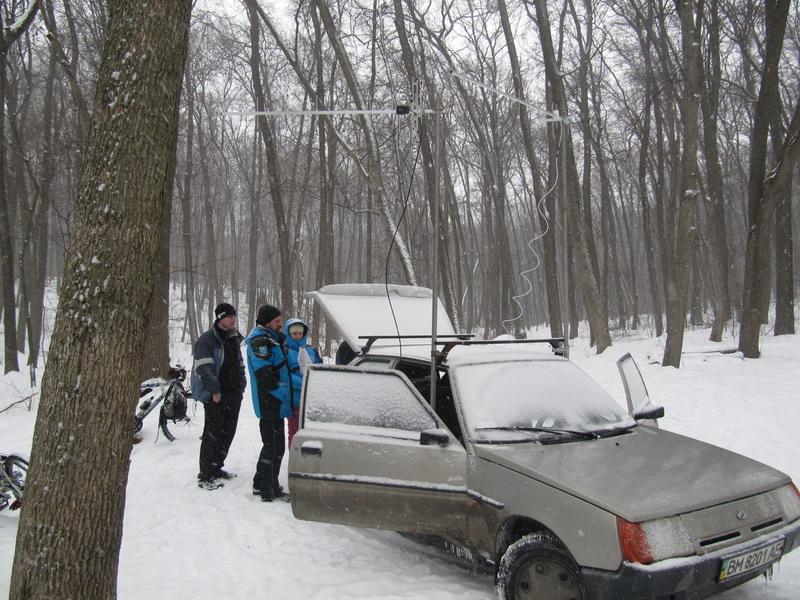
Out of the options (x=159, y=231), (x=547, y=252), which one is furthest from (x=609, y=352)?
(x=159, y=231)

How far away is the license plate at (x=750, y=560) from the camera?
3010 millimetres

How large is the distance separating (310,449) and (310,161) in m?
19.4

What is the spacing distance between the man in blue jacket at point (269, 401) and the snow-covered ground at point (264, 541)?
225 millimetres

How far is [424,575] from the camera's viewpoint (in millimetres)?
4082

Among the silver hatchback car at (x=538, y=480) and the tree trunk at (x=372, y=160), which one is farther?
the tree trunk at (x=372, y=160)

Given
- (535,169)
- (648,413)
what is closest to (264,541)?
(648,413)

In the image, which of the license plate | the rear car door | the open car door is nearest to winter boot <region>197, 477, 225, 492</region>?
the rear car door

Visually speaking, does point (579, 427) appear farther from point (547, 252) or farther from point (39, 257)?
point (39, 257)

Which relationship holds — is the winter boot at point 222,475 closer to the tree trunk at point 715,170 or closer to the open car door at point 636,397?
the open car door at point 636,397

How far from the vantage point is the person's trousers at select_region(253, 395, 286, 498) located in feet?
18.9

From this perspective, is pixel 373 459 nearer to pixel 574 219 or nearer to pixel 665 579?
pixel 665 579

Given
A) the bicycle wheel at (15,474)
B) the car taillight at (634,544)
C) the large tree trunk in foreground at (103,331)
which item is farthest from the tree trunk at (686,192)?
the bicycle wheel at (15,474)

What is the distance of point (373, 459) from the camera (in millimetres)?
4180

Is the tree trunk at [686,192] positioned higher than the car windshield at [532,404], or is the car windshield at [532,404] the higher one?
the tree trunk at [686,192]
